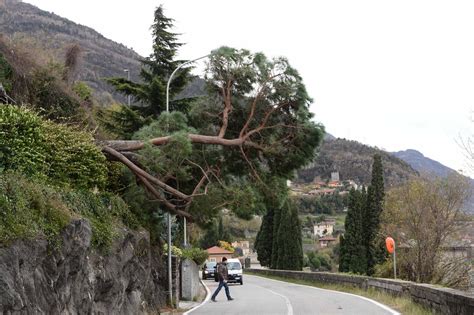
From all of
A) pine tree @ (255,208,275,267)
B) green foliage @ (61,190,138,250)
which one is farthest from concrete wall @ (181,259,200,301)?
pine tree @ (255,208,275,267)

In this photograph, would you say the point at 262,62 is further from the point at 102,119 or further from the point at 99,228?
the point at 102,119

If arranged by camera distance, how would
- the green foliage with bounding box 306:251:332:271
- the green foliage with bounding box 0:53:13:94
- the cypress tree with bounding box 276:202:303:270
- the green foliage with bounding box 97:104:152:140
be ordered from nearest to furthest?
the green foliage with bounding box 0:53:13:94 < the green foliage with bounding box 97:104:152:140 < the cypress tree with bounding box 276:202:303:270 < the green foliage with bounding box 306:251:332:271

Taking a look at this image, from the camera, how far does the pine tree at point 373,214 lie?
51.3 meters

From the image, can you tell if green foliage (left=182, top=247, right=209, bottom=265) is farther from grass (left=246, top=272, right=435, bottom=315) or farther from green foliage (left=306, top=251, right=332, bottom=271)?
green foliage (left=306, top=251, right=332, bottom=271)

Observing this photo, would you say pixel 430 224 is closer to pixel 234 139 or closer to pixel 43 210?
pixel 234 139

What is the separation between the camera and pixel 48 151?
13266mm

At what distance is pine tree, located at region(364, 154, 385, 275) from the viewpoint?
51.3m

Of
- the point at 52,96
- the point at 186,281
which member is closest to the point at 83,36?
the point at 186,281

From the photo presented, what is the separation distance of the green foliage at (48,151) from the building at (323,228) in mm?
136720

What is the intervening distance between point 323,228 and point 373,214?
10682 cm

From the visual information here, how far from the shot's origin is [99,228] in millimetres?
13461

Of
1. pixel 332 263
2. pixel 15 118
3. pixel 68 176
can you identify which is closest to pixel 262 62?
pixel 68 176

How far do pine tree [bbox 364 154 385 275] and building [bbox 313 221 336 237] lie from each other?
95.9 m

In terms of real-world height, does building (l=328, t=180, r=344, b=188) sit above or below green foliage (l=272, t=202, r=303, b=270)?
above
